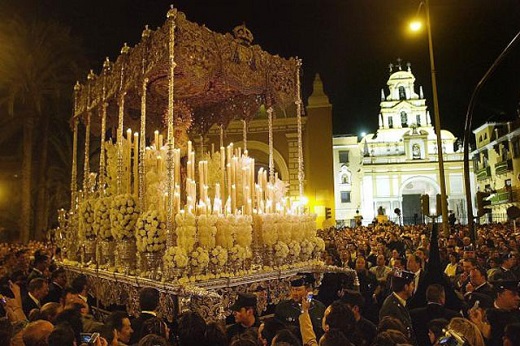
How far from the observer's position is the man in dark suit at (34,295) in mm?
6492

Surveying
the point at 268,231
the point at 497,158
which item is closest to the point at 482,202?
the point at 268,231

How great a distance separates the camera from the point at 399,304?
501cm

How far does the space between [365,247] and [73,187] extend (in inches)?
344

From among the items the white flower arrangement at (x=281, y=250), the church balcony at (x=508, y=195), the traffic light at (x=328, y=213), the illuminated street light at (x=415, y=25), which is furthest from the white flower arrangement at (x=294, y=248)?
the traffic light at (x=328, y=213)

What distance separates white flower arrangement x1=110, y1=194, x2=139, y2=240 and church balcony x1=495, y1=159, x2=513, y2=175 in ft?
154

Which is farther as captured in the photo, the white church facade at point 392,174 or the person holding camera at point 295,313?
the white church facade at point 392,174

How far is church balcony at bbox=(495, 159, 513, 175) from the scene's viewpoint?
4544 cm

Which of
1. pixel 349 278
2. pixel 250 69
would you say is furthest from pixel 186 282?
pixel 250 69

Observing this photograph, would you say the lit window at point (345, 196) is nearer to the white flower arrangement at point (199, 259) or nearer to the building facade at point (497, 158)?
the building facade at point (497, 158)

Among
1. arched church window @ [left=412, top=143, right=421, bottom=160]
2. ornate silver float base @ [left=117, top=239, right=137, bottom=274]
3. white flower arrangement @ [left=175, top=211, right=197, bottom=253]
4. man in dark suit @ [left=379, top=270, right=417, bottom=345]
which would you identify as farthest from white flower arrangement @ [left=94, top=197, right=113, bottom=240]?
arched church window @ [left=412, top=143, right=421, bottom=160]

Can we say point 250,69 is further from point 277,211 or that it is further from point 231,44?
point 277,211

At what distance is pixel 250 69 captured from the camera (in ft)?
31.8

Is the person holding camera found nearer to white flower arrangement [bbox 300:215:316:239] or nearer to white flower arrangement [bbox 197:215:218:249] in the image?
white flower arrangement [bbox 197:215:218:249]

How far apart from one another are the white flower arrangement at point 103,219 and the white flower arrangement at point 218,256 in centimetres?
264
